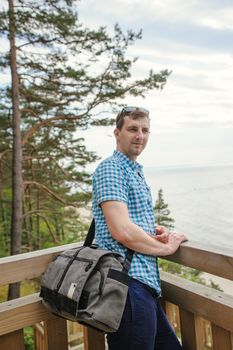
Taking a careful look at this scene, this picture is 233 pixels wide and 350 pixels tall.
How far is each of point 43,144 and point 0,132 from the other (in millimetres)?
1301

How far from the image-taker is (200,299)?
1418 mm

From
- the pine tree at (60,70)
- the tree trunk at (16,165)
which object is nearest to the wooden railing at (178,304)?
the pine tree at (60,70)

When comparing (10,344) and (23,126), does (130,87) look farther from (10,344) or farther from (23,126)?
(10,344)

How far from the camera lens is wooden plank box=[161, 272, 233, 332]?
4.31ft

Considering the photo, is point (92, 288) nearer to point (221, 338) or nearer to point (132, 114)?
point (221, 338)

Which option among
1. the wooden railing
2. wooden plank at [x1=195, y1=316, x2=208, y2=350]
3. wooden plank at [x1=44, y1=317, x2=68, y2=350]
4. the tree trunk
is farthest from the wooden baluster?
the tree trunk

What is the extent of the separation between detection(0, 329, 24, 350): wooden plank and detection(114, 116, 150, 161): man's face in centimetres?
96

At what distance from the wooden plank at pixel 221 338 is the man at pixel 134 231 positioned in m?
0.21

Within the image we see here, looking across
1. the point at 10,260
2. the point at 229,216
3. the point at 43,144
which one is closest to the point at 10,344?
the point at 10,260

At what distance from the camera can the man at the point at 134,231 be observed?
4.21ft

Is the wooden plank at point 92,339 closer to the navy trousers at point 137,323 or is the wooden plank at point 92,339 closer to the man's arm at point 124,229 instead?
the navy trousers at point 137,323

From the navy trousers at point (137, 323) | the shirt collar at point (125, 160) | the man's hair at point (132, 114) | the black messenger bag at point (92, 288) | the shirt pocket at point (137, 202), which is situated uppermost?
the man's hair at point (132, 114)

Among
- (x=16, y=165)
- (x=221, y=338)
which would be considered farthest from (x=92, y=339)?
(x=16, y=165)

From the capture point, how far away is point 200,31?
17.8m
